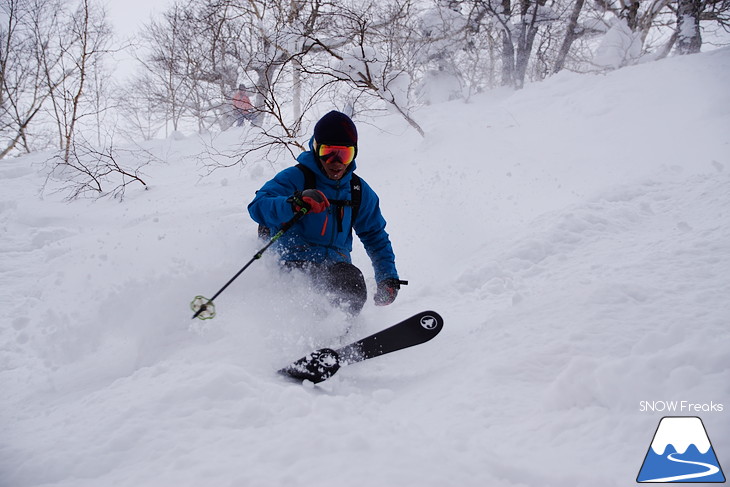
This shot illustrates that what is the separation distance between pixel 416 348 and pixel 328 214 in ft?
4.30

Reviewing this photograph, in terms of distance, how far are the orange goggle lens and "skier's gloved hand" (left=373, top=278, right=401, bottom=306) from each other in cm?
113

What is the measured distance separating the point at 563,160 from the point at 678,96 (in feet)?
9.75

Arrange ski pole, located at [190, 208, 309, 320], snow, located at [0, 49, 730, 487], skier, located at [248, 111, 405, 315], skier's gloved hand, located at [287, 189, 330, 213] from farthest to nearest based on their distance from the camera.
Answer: skier, located at [248, 111, 405, 315], skier's gloved hand, located at [287, 189, 330, 213], ski pole, located at [190, 208, 309, 320], snow, located at [0, 49, 730, 487]

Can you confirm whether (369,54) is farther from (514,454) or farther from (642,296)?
(514,454)

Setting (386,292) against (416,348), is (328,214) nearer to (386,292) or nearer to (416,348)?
(386,292)

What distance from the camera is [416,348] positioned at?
8.80ft

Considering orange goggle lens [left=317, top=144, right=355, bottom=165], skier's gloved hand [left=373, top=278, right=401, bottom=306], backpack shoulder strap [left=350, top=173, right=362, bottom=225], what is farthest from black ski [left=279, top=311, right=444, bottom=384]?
orange goggle lens [left=317, top=144, right=355, bottom=165]

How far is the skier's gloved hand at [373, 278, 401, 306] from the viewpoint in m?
3.32

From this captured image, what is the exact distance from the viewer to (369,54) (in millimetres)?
7727

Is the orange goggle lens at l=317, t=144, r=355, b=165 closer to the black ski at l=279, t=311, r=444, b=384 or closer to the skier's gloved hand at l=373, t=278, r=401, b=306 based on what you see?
the skier's gloved hand at l=373, t=278, r=401, b=306

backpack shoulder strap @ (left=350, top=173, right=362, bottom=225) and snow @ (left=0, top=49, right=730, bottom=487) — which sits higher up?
backpack shoulder strap @ (left=350, top=173, right=362, bottom=225)

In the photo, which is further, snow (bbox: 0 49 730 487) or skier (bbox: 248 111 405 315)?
skier (bbox: 248 111 405 315)

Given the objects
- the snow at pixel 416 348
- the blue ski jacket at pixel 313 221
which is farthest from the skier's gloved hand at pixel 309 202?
the snow at pixel 416 348

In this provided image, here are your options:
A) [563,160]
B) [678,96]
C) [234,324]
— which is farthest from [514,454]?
[678,96]
